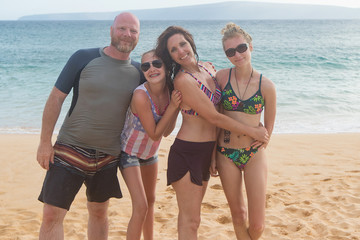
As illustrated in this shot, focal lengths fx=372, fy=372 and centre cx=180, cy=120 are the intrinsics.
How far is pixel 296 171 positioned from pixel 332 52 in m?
24.1

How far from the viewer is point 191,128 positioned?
136 inches

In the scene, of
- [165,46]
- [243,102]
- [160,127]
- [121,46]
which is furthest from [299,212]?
[121,46]

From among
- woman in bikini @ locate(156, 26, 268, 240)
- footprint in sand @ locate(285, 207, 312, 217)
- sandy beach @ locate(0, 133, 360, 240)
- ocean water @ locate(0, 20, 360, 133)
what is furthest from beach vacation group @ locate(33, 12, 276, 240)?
ocean water @ locate(0, 20, 360, 133)

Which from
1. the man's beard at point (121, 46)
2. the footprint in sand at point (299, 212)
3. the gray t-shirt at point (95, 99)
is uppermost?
the man's beard at point (121, 46)

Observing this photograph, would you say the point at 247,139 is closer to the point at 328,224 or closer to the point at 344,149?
the point at 328,224

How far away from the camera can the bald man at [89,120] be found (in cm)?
347

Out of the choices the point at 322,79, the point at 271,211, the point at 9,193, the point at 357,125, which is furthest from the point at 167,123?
the point at 322,79

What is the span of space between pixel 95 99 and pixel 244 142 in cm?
148

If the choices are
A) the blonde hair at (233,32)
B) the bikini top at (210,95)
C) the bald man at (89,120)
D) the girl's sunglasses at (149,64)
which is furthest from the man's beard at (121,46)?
the blonde hair at (233,32)

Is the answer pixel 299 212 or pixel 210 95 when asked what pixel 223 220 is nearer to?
pixel 299 212

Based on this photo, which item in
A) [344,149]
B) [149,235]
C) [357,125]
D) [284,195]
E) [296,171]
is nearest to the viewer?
[149,235]

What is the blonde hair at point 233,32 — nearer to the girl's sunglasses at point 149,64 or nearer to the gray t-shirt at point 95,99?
the girl's sunglasses at point 149,64

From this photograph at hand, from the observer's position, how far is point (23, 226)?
16.4 ft

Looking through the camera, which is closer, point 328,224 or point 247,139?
point 247,139
